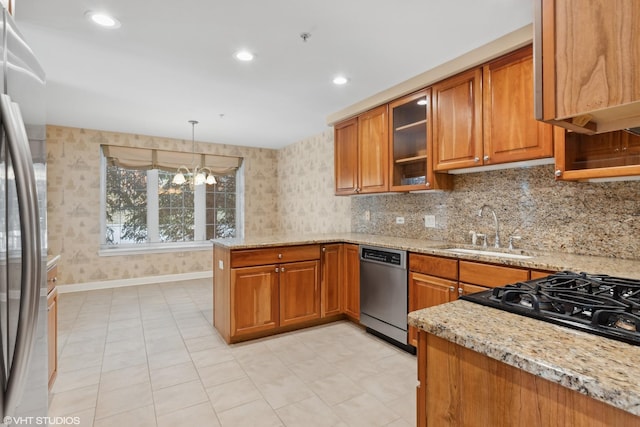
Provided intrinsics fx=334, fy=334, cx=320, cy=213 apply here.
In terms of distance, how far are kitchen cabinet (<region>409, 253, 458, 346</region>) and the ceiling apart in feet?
5.25

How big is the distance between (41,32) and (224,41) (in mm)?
1203

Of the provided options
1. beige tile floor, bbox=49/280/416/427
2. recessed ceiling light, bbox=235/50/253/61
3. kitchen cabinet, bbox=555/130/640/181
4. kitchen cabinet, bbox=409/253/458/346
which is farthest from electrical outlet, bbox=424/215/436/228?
recessed ceiling light, bbox=235/50/253/61

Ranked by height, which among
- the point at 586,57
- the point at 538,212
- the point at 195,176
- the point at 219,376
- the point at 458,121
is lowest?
the point at 219,376

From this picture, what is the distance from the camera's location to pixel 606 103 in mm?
564

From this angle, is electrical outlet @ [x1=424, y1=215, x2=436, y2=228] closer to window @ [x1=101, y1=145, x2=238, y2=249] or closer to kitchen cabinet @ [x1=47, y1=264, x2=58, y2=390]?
kitchen cabinet @ [x1=47, y1=264, x2=58, y2=390]

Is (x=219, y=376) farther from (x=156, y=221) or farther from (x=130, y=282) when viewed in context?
(x=156, y=221)

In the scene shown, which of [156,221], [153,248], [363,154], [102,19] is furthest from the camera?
[156,221]

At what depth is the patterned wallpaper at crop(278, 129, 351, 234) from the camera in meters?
4.86

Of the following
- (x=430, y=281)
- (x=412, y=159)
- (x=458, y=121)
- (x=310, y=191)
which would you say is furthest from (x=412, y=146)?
(x=310, y=191)

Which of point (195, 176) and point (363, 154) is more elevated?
point (363, 154)

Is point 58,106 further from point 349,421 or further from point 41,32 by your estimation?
point 349,421

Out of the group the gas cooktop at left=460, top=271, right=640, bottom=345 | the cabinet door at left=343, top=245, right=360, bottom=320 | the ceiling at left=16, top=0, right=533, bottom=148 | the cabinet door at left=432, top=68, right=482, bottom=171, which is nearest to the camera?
the gas cooktop at left=460, top=271, right=640, bottom=345

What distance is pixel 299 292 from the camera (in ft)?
10.6

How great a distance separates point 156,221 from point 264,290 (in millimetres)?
3328
